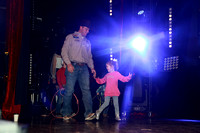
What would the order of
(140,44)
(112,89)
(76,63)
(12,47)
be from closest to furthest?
(76,63), (112,89), (12,47), (140,44)

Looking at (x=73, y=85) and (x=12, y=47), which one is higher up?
(x=12, y=47)

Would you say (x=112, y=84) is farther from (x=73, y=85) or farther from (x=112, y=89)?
(x=73, y=85)

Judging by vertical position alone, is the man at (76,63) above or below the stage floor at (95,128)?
above

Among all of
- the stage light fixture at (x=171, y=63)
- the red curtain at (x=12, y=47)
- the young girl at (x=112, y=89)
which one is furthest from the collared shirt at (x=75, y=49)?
the stage light fixture at (x=171, y=63)

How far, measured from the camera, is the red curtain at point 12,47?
495cm

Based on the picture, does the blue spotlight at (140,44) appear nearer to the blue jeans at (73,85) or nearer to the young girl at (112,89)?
the young girl at (112,89)

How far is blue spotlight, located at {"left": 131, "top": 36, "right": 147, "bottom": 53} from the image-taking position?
5520 mm

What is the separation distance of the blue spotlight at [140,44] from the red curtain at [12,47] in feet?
8.29

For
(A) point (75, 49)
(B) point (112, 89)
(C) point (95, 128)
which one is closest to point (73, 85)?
(A) point (75, 49)

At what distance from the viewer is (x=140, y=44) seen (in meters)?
5.52

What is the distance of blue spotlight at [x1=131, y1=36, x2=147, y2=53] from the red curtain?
2526 mm

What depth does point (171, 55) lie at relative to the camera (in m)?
5.61

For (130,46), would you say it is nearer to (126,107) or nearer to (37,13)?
(126,107)

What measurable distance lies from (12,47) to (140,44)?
9.09ft
